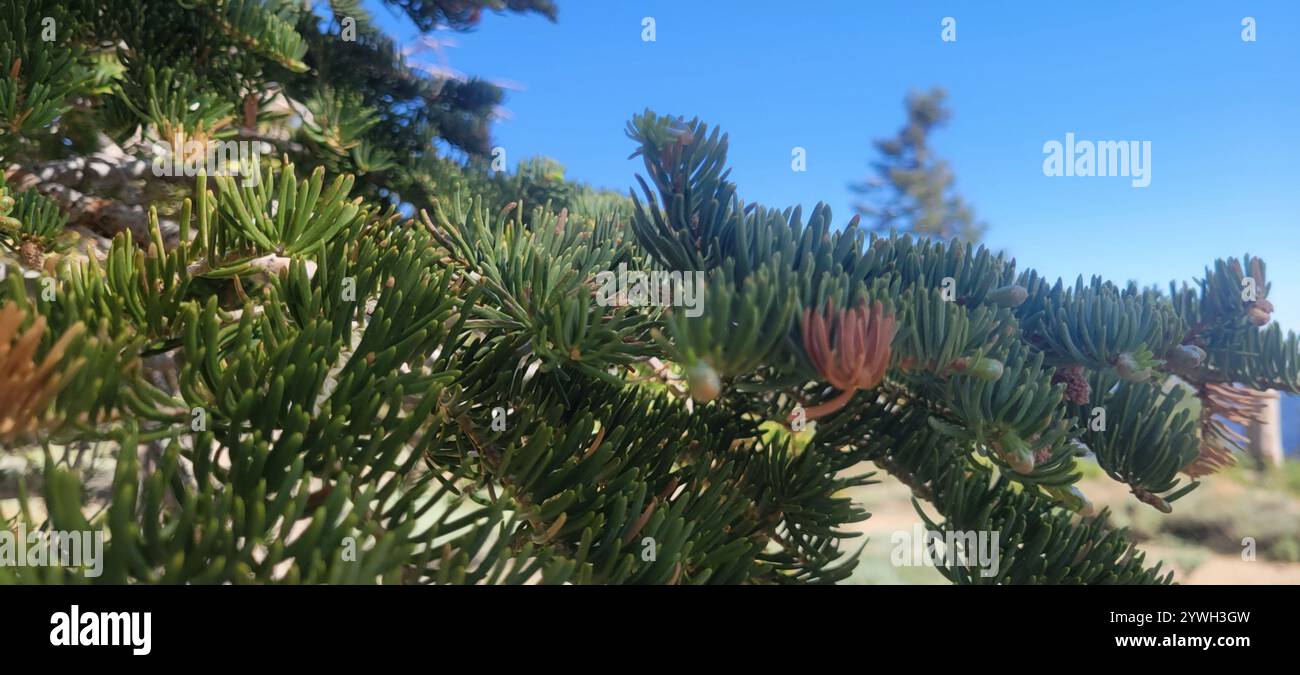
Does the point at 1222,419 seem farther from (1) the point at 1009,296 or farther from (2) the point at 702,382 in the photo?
(2) the point at 702,382

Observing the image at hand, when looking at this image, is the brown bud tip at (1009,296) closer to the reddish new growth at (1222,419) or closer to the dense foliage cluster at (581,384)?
the dense foliage cluster at (581,384)

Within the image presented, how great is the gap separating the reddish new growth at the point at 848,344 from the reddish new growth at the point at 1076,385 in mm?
244

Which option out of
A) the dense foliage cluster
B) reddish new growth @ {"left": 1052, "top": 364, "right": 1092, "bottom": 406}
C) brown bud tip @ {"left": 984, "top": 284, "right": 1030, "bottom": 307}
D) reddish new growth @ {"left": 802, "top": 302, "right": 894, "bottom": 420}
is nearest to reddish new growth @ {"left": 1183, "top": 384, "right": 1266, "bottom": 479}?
the dense foliage cluster

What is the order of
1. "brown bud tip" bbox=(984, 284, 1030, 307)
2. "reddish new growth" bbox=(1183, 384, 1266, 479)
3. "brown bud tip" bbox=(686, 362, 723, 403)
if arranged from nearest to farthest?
"brown bud tip" bbox=(686, 362, 723, 403)
"brown bud tip" bbox=(984, 284, 1030, 307)
"reddish new growth" bbox=(1183, 384, 1266, 479)

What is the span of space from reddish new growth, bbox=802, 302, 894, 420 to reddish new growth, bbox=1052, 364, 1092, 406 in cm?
24

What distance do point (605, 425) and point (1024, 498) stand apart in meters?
0.31

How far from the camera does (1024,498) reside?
503 mm

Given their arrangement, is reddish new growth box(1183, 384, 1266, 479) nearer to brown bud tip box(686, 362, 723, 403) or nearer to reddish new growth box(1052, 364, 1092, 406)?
reddish new growth box(1052, 364, 1092, 406)

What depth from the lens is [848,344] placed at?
323 millimetres

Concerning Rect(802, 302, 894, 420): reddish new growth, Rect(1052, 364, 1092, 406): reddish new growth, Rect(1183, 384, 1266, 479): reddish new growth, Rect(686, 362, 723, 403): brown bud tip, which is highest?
Rect(802, 302, 894, 420): reddish new growth

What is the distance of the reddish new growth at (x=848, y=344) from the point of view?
324 mm

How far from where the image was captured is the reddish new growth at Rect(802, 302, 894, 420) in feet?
1.06
